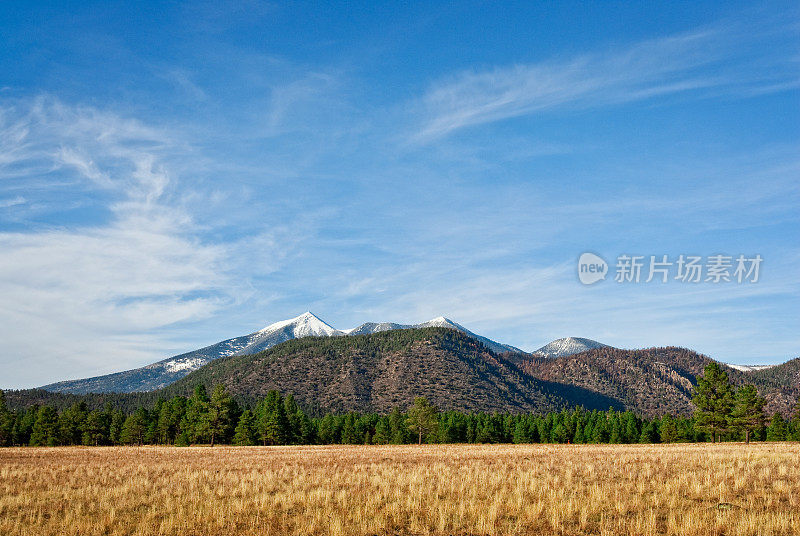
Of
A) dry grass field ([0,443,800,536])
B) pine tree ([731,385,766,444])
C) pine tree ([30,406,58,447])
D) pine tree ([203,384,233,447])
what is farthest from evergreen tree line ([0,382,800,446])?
dry grass field ([0,443,800,536])

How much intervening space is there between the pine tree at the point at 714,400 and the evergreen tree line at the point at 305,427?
0.72ft

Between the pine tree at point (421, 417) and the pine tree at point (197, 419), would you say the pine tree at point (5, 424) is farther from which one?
the pine tree at point (421, 417)

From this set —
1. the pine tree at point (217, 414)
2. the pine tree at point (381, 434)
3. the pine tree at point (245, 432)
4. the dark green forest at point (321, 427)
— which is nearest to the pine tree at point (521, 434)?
the dark green forest at point (321, 427)

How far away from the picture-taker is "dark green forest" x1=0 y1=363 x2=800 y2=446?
86000mm

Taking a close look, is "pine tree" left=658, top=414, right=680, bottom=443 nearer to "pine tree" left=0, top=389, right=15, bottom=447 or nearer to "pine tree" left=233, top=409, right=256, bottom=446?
"pine tree" left=233, top=409, right=256, bottom=446

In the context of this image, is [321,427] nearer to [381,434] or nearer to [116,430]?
[381,434]

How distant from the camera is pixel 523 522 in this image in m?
13.3

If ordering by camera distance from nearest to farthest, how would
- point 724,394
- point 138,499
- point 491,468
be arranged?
point 138,499, point 491,468, point 724,394

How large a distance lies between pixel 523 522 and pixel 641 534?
2664 mm

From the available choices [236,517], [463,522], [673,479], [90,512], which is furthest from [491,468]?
[90,512]

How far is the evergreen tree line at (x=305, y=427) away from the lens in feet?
291

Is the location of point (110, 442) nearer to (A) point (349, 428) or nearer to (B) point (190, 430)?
(B) point (190, 430)

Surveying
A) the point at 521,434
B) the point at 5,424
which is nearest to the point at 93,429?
the point at 5,424

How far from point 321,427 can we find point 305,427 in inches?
202
